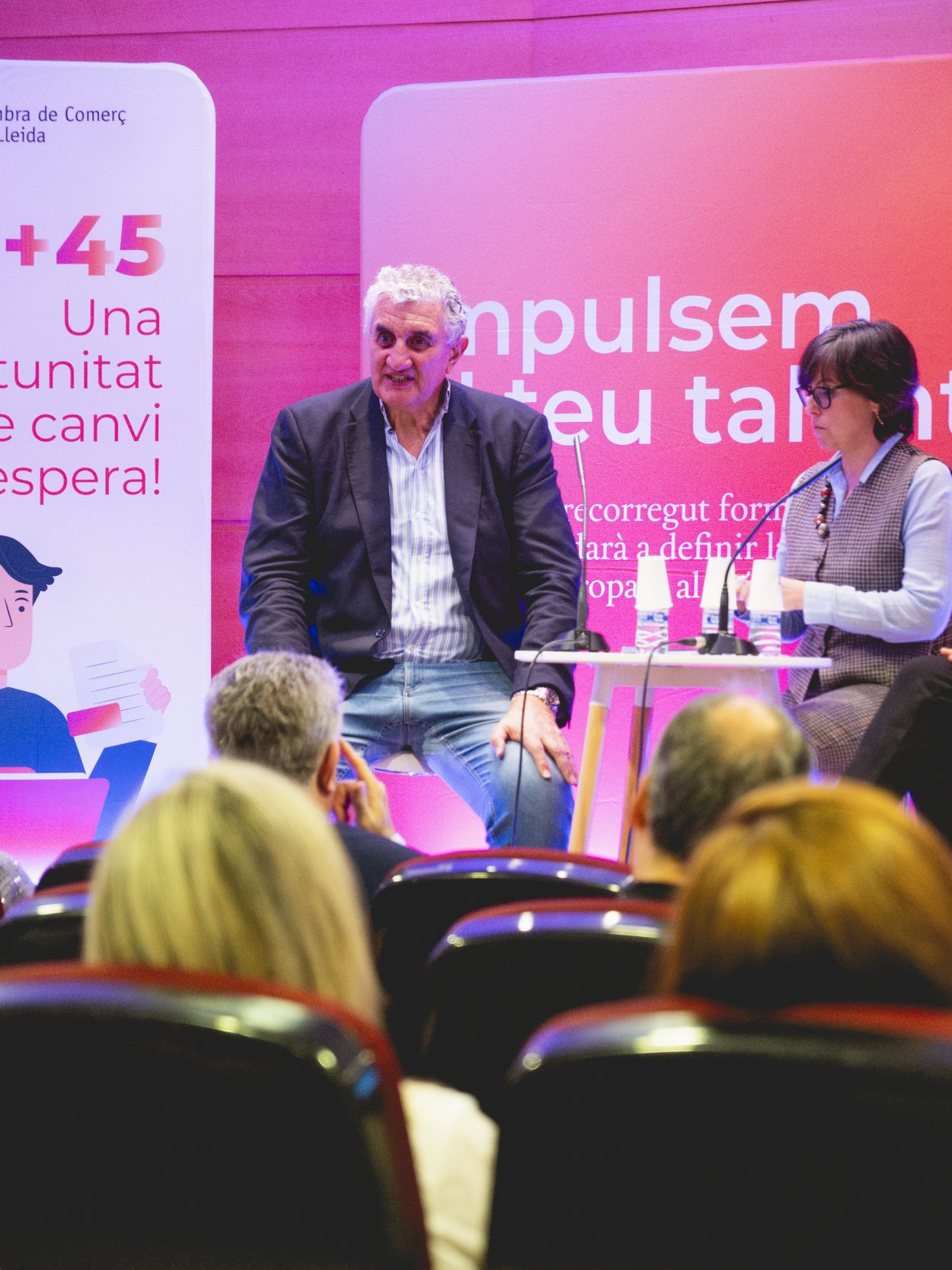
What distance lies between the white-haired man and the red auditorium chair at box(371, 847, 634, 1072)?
1.72 m

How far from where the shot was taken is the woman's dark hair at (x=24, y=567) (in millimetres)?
4035

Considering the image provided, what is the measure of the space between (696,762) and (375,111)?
306cm

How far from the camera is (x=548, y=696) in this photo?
3145mm

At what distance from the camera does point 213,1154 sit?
790 millimetres

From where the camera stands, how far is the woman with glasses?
310cm

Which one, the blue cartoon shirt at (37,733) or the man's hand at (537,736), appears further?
the blue cartoon shirt at (37,733)

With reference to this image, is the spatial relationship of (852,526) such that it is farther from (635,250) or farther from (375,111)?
(375,111)

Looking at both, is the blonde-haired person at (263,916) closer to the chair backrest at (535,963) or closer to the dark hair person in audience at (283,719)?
the chair backrest at (535,963)

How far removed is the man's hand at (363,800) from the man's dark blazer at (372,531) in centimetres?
104

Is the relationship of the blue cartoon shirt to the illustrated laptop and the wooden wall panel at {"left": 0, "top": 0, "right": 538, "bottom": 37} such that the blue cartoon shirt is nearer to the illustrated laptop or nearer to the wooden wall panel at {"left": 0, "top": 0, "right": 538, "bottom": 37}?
the illustrated laptop

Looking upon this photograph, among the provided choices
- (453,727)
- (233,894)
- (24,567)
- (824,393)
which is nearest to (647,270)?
(824,393)

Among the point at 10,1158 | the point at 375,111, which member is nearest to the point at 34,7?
the point at 375,111

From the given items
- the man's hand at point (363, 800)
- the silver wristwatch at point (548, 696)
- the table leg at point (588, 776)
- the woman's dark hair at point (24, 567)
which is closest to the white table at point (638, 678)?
the table leg at point (588, 776)

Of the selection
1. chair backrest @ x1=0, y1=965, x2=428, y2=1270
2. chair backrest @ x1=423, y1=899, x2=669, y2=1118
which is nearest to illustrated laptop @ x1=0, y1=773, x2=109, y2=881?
chair backrest @ x1=423, y1=899, x2=669, y2=1118
